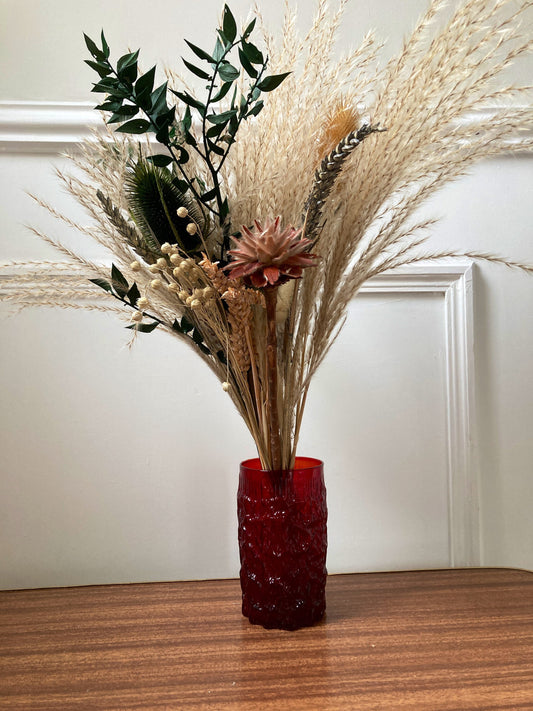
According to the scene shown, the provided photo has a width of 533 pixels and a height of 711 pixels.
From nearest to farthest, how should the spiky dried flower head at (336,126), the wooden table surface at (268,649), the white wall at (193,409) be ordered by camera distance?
the wooden table surface at (268,649) → the spiky dried flower head at (336,126) → the white wall at (193,409)

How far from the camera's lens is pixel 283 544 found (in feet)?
2.55

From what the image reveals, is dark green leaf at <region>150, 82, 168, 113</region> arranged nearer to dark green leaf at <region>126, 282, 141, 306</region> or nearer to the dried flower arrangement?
the dried flower arrangement

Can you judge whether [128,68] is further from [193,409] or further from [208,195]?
[193,409]

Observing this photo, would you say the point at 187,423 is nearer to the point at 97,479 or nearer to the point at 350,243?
the point at 97,479

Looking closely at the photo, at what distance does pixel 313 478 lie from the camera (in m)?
0.80

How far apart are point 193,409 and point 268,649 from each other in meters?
0.42

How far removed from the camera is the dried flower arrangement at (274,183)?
2.32 ft

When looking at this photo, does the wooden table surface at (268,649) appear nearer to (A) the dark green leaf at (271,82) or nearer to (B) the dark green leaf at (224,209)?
(B) the dark green leaf at (224,209)

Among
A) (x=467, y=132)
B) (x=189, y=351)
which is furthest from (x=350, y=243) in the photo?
(x=189, y=351)

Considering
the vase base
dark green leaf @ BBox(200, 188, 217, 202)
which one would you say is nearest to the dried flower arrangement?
dark green leaf @ BBox(200, 188, 217, 202)

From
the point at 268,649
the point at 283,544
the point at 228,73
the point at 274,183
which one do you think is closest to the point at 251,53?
the point at 228,73

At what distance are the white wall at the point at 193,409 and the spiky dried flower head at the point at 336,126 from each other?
362 millimetres

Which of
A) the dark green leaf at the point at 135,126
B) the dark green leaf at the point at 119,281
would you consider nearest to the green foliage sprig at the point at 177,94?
the dark green leaf at the point at 135,126

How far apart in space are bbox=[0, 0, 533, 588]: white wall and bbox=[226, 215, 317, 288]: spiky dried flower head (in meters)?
0.41
